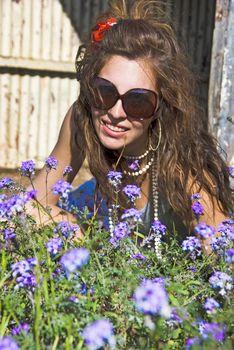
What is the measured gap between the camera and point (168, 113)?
325cm

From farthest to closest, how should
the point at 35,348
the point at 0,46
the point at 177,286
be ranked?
the point at 0,46 → the point at 177,286 → the point at 35,348

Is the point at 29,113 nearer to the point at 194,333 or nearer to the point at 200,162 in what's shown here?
the point at 200,162

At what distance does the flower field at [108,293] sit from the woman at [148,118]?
2.03 feet

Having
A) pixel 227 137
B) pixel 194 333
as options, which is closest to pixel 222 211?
pixel 194 333

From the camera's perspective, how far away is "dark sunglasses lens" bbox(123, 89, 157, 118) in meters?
A: 3.03

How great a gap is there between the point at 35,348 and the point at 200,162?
1.69 m

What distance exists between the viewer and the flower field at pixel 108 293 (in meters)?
1.71

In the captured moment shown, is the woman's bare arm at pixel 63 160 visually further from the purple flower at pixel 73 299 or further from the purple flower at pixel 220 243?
the purple flower at pixel 73 299

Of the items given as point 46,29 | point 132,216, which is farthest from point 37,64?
point 132,216

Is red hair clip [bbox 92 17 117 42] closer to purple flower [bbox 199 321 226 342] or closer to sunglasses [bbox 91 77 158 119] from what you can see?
sunglasses [bbox 91 77 158 119]

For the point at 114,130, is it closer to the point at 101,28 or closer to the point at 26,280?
the point at 101,28

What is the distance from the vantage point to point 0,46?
22.9ft

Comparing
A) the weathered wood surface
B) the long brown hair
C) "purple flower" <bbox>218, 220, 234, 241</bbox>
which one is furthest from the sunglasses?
the weathered wood surface

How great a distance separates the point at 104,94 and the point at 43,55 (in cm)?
406
